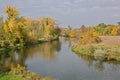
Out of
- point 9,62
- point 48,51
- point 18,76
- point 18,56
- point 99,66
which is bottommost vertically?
point 48,51

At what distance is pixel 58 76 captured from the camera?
1248 inches

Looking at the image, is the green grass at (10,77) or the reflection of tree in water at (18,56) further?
the reflection of tree in water at (18,56)

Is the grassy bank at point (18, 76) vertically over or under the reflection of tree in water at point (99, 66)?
over

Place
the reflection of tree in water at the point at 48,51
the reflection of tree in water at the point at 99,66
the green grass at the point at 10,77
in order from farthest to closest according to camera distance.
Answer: the reflection of tree in water at the point at 48,51
the reflection of tree in water at the point at 99,66
the green grass at the point at 10,77

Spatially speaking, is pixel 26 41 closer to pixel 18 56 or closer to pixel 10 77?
pixel 18 56

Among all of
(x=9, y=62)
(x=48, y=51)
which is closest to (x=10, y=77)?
(x=9, y=62)

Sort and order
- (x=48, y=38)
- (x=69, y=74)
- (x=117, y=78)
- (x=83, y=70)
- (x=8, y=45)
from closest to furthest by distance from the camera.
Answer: (x=117, y=78)
(x=69, y=74)
(x=83, y=70)
(x=8, y=45)
(x=48, y=38)

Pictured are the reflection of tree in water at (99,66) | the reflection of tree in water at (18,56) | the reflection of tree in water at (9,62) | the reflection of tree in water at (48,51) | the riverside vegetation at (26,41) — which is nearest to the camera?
the riverside vegetation at (26,41)

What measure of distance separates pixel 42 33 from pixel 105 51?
60.1 metres

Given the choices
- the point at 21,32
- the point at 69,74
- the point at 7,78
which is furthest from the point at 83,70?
the point at 21,32

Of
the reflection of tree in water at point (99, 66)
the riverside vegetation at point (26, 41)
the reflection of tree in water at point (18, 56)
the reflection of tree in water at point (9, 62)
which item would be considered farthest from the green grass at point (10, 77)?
the reflection of tree in water at point (99, 66)

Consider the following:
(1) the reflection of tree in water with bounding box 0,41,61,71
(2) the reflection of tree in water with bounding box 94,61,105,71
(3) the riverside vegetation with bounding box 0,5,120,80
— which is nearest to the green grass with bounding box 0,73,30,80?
(3) the riverside vegetation with bounding box 0,5,120,80

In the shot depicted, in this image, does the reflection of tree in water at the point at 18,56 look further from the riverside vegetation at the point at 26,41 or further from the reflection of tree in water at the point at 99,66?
the reflection of tree in water at the point at 99,66

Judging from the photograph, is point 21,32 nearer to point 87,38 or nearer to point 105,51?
point 87,38
